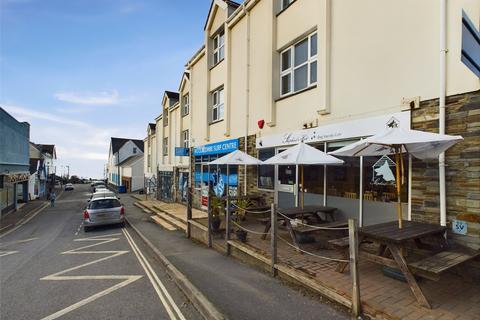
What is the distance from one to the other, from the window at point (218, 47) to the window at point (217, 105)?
5.53 feet

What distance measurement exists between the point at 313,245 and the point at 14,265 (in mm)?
8921

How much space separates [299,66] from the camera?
31.0ft

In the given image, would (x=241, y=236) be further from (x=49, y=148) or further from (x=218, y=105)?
(x=49, y=148)

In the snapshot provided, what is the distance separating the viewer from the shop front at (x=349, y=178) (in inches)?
247

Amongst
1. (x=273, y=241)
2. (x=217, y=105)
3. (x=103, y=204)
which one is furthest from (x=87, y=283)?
(x=217, y=105)

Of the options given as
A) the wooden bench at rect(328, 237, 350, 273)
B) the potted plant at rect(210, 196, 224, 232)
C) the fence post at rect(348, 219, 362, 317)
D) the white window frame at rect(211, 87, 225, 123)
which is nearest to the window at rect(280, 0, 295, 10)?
the white window frame at rect(211, 87, 225, 123)

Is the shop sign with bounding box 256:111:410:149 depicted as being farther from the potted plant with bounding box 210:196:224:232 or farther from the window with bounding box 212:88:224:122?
the window with bounding box 212:88:224:122

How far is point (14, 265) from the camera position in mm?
8805

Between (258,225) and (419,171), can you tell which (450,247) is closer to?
(419,171)

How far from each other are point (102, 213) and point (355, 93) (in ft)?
44.6

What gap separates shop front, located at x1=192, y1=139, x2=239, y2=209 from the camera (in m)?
13.2

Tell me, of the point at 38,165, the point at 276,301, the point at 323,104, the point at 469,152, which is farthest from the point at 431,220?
the point at 38,165

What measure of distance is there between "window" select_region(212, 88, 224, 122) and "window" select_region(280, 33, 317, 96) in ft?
17.7

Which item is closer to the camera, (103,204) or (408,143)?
(408,143)
